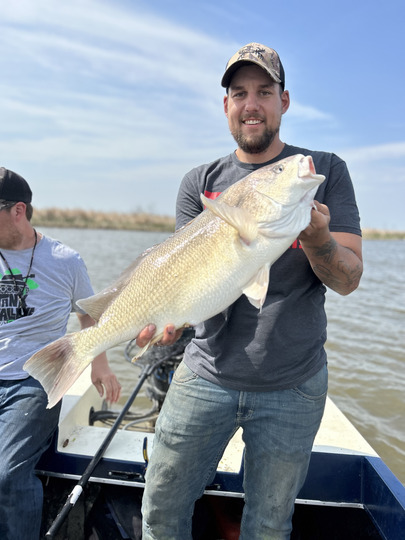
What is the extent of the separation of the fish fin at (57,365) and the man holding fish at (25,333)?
0.84 m

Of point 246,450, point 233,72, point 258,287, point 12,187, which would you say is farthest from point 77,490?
point 233,72

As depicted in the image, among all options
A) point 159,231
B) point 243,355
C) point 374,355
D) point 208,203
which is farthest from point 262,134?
point 159,231

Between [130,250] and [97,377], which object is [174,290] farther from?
[130,250]

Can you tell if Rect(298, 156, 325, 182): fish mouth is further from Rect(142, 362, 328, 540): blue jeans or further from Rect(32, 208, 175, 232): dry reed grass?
Rect(32, 208, 175, 232): dry reed grass

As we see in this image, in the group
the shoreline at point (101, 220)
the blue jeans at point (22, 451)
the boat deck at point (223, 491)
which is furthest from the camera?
the shoreline at point (101, 220)

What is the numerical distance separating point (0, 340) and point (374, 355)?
7839 millimetres

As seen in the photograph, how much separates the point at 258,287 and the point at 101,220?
41.1m

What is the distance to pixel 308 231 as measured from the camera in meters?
1.84

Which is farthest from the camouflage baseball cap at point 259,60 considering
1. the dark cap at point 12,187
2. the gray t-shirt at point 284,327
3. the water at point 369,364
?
the water at point 369,364

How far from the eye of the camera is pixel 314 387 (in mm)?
2152

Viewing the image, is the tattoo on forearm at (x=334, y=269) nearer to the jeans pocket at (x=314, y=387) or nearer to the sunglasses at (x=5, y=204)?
the jeans pocket at (x=314, y=387)

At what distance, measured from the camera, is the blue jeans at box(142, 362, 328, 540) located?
6.89 feet

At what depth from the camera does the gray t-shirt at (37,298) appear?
3090 mm

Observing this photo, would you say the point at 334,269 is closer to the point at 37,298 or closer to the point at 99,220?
the point at 37,298
